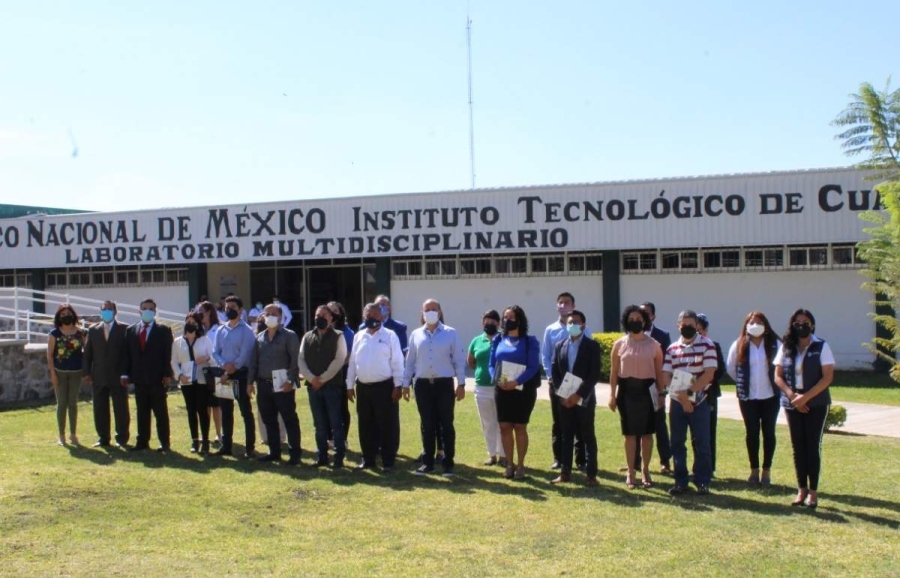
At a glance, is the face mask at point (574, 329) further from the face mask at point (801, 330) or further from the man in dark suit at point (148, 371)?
the man in dark suit at point (148, 371)

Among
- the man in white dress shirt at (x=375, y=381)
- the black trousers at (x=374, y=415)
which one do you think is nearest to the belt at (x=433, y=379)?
the man in white dress shirt at (x=375, y=381)

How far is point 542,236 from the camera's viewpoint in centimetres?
2253

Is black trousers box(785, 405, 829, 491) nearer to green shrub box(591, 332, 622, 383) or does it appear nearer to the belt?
the belt

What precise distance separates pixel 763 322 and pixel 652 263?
1306 centimetres

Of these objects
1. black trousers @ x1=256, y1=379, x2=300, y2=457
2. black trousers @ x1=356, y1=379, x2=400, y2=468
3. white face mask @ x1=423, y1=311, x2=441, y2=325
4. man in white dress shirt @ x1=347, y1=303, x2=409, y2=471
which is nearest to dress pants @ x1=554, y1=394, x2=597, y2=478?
white face mask @ x1=423, y1=311, x2=441, y2=325

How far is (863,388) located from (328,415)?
37.8ft

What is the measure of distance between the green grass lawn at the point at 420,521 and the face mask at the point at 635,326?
142 cm

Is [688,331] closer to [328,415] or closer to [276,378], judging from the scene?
[328,415]

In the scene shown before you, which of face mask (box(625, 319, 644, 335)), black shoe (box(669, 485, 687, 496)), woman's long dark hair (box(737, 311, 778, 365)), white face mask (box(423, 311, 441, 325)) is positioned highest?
white face mask (box(423, 311, 441, 325))

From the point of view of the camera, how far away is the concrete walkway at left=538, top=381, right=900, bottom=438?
1317cm

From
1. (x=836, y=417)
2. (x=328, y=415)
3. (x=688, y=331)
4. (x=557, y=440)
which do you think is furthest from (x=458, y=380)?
(x=836, y=417)

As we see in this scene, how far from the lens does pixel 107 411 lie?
11.7m

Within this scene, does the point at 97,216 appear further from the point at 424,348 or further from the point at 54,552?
the point at 54,552

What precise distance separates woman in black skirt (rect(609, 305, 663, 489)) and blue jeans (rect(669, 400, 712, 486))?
259 millimetres
